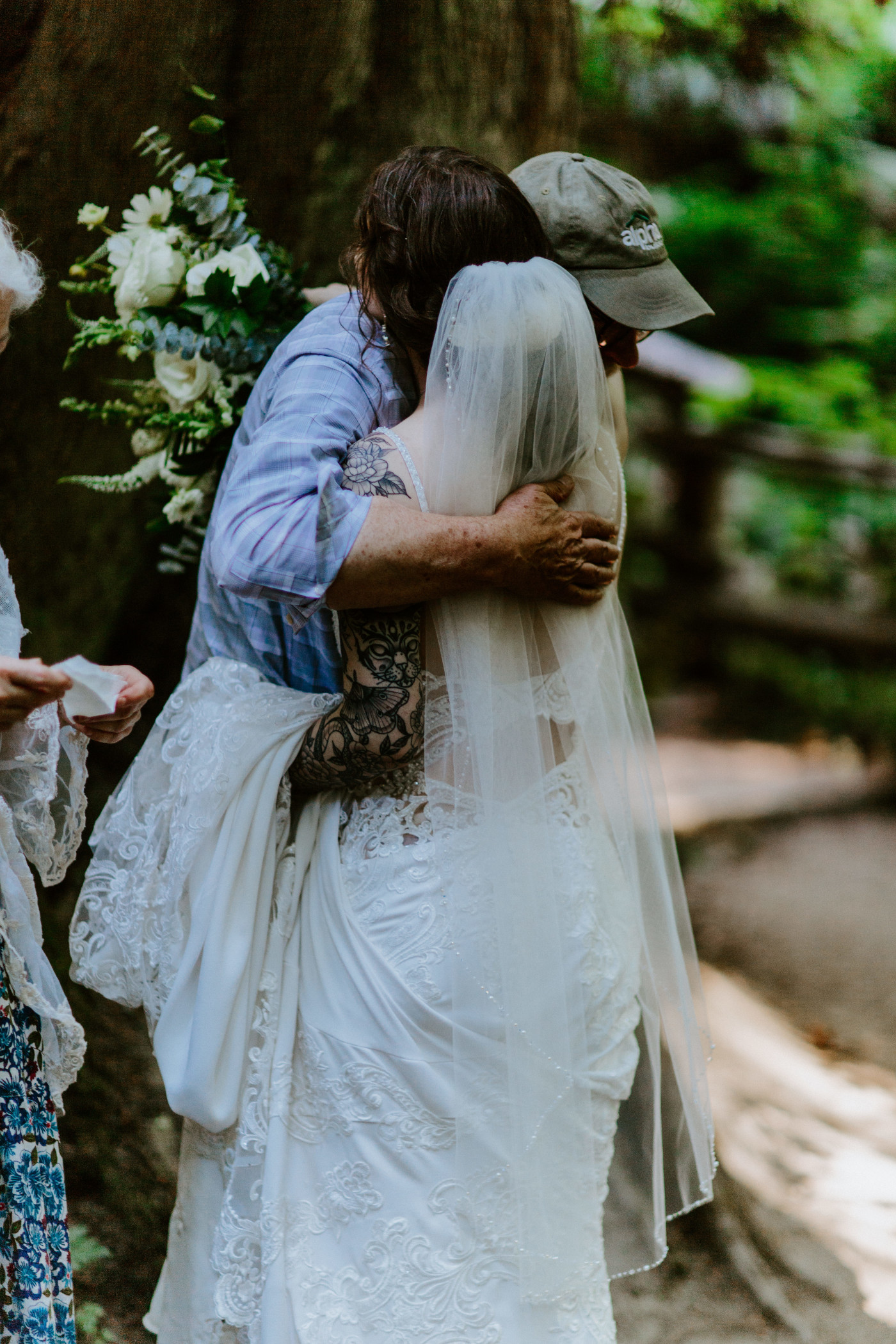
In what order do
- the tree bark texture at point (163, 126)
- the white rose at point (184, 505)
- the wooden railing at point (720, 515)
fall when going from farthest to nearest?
the wooden railing at point (720, 515)
the tree bark texture at point (163, 126)
the white rose at point (184, 505)

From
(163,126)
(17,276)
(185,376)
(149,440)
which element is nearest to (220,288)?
(185,376)

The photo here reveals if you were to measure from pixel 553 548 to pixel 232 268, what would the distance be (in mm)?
840

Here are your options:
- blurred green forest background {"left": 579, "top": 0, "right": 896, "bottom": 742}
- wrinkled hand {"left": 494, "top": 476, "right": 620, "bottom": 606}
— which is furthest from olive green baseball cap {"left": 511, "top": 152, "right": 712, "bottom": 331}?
blurred green forest background {"left": 579, "top": 0, "right": 896, "bottom": 742}

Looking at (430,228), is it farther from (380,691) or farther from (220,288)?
(380,691)

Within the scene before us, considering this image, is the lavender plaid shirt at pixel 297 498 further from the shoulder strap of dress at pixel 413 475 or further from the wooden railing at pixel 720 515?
the wooden railing at pixel 720 515

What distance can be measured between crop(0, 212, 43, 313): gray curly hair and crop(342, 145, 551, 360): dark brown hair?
523mm

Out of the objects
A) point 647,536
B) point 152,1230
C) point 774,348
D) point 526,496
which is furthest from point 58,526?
point 774,348

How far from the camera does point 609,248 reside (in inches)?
78.1

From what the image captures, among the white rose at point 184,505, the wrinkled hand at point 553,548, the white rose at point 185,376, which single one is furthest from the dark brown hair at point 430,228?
the white rose at point 184,505

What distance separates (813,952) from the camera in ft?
18.2

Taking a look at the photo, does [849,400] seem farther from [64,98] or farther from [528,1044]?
[528,1044]

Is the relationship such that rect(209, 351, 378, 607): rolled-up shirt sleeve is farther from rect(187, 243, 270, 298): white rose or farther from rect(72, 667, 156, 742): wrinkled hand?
rect(187, 243, 270, 298): white rose

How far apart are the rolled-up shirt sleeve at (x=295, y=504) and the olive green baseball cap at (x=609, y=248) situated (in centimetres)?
52

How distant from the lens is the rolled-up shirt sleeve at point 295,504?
1642mm
